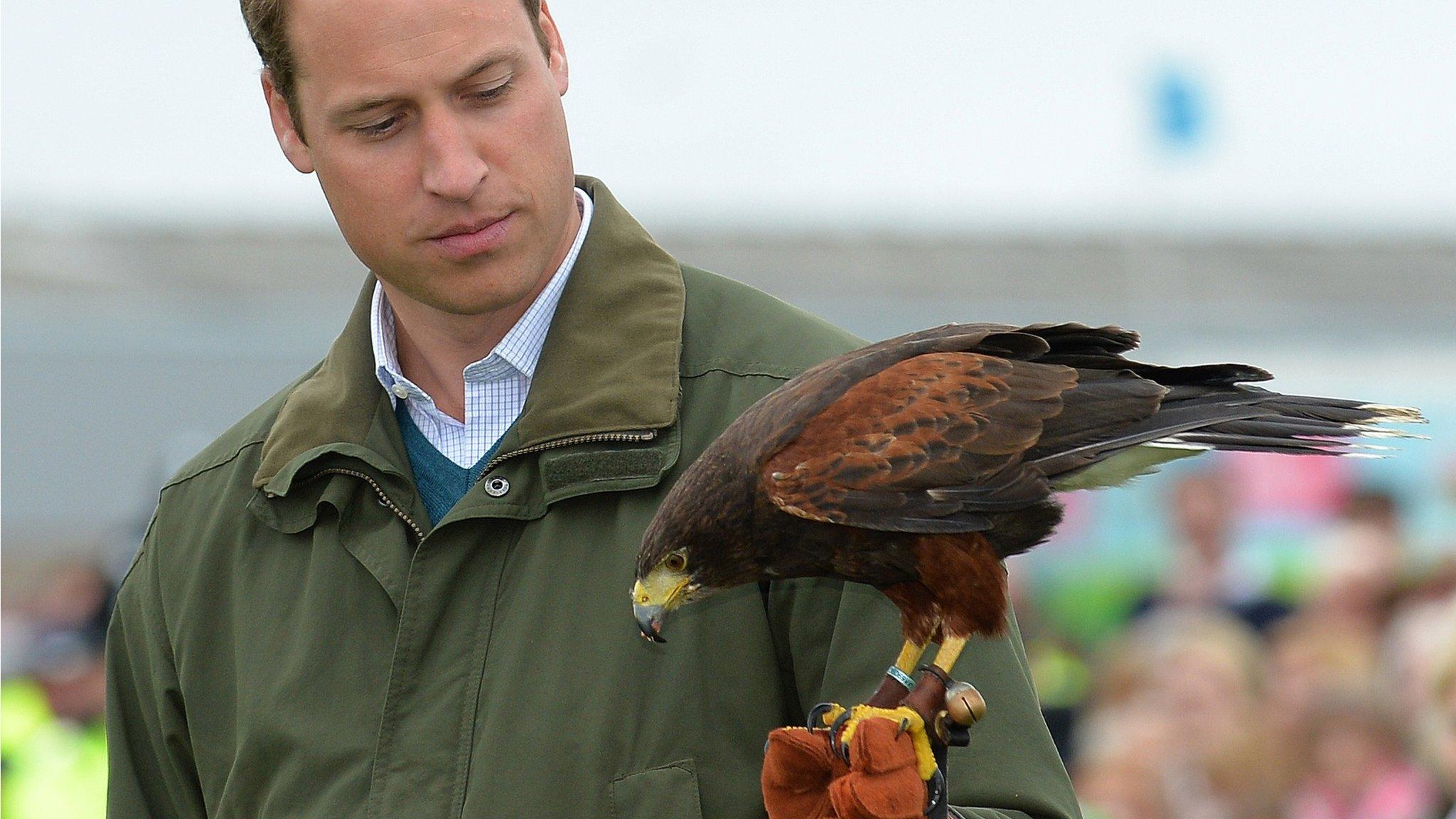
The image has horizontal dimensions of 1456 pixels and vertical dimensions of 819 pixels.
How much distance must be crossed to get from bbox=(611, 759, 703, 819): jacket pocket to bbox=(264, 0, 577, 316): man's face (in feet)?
2.15

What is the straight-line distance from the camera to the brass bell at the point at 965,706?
1.68m

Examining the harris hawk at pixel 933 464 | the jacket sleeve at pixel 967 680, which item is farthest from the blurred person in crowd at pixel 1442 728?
the harris hawk at pixel 933 464

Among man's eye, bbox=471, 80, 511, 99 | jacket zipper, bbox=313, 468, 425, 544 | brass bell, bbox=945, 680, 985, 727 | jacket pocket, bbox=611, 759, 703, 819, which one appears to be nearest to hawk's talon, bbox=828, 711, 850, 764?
brass bell, bbox=945, 680, 985, 727

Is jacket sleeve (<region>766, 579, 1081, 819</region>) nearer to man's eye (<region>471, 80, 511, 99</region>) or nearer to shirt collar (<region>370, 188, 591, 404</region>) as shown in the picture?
shirt collar (<region>370, 188, 591, 404</region>)

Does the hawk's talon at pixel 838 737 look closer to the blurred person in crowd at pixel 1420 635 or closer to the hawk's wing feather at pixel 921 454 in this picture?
the hawk's wing feather at pixel 921 454

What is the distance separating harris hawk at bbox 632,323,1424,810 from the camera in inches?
68.4

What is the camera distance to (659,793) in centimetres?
194

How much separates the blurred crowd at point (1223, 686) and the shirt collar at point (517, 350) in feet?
13.4

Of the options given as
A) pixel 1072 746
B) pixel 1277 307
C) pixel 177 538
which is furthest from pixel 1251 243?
pixel 177 538

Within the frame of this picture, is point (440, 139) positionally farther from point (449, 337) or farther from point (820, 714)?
point (820, 714)

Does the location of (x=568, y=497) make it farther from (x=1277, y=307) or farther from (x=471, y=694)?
(x=1277, y=307)

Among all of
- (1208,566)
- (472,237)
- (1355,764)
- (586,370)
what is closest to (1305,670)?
(1355,764)

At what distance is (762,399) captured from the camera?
187cm

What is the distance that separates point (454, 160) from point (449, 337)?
32cm
